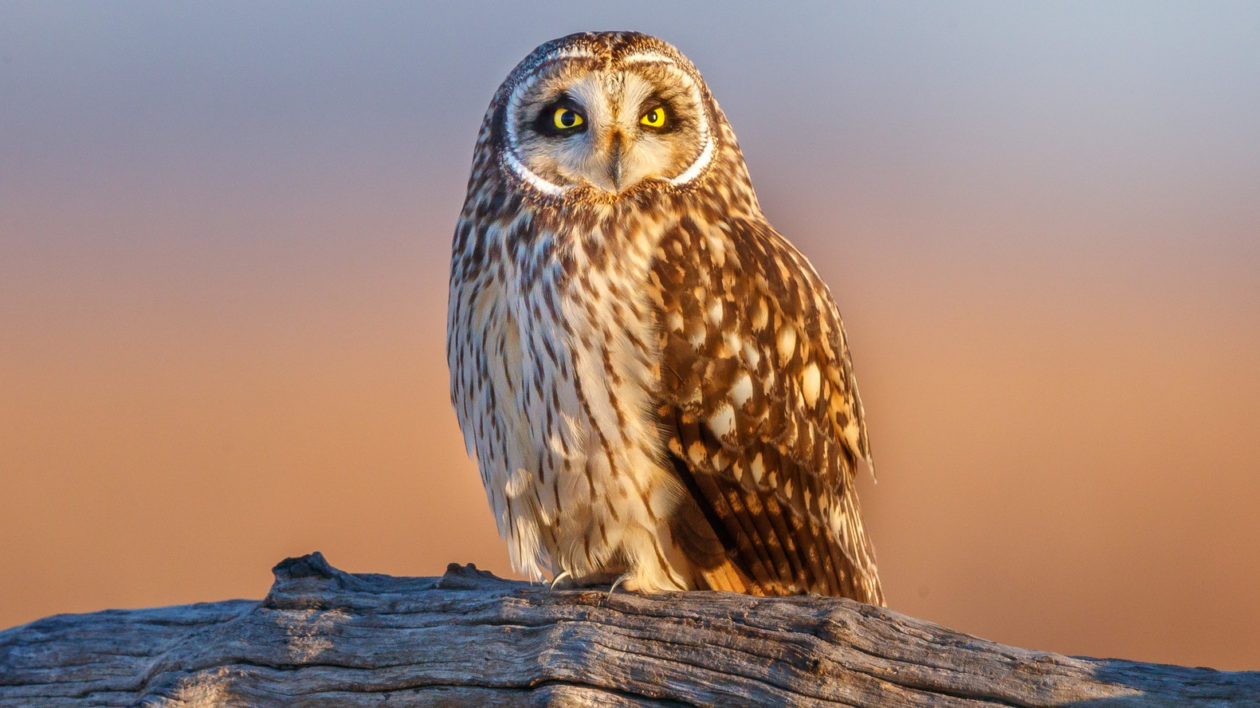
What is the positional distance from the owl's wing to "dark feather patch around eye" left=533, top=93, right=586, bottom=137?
31 centimetres

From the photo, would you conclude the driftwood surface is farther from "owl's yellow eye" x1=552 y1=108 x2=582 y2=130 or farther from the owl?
"owl's yellow eye" x1=552 y1=108 x2=582 y2=130

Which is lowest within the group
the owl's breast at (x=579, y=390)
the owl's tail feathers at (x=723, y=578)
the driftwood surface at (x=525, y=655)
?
the driftwood surface at (x=525, y=655)

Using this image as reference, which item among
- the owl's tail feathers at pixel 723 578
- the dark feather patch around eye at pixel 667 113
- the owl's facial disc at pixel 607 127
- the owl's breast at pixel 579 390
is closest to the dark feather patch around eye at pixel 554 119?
the owl's facial disc at pixel 607 127

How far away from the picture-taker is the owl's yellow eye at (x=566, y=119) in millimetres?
2217

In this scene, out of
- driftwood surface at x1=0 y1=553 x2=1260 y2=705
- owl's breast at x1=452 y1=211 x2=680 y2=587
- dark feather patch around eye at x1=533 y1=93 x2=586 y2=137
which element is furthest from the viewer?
dark feather patch around eye at x1=533 y1=93 x2=586 y2=137

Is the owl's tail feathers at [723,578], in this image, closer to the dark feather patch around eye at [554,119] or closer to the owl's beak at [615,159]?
the owl's beak at [615,159]

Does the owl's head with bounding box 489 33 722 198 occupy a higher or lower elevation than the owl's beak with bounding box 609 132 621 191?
higher

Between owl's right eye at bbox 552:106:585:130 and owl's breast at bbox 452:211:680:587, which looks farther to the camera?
owl's right eye at bbox 552:106:585:130

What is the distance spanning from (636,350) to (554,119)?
1.79ft

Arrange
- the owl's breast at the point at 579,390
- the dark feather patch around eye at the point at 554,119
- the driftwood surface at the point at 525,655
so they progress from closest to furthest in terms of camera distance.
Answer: the driftwood surface at the point at 525,655, the owl's breast at the point at 579,390, the dark feather patch around eye at the point at 554,119

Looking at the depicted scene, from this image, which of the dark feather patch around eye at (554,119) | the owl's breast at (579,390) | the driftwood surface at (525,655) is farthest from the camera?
the dark feather patch around eye at (554,119)

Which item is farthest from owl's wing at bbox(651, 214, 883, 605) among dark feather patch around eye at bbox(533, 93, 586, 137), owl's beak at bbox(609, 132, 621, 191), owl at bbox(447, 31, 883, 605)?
dark feather patch around eye at bbox(533, 93, 586, 137)

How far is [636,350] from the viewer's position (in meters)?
2.09

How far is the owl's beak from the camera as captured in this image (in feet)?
7.09
